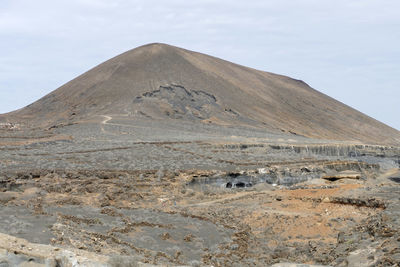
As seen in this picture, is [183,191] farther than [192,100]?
No

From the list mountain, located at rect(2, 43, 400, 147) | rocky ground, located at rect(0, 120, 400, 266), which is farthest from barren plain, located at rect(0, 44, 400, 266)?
mountain, located at rect(2, 43, 400, 147)

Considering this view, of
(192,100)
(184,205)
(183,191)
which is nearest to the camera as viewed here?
(184,205)

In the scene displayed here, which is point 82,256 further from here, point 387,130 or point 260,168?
point 387,130

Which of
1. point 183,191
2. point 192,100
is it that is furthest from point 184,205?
point 192,100

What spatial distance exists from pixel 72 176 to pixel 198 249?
622 inches

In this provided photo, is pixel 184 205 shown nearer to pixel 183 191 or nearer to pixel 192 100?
pixel 183 191

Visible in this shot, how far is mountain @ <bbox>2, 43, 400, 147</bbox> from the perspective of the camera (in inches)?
2901

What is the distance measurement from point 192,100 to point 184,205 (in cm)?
5309

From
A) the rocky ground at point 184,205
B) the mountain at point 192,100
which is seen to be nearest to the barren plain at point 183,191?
the rocky ground at point 184,205

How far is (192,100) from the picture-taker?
77375mm

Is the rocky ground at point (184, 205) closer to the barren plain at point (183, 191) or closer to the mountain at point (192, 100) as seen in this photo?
the barren plain at point (183, 191)

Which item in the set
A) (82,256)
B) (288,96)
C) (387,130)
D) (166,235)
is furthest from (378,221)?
(387,130)

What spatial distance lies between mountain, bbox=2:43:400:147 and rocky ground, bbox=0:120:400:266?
82.8ft

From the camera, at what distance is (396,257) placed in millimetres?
10117
